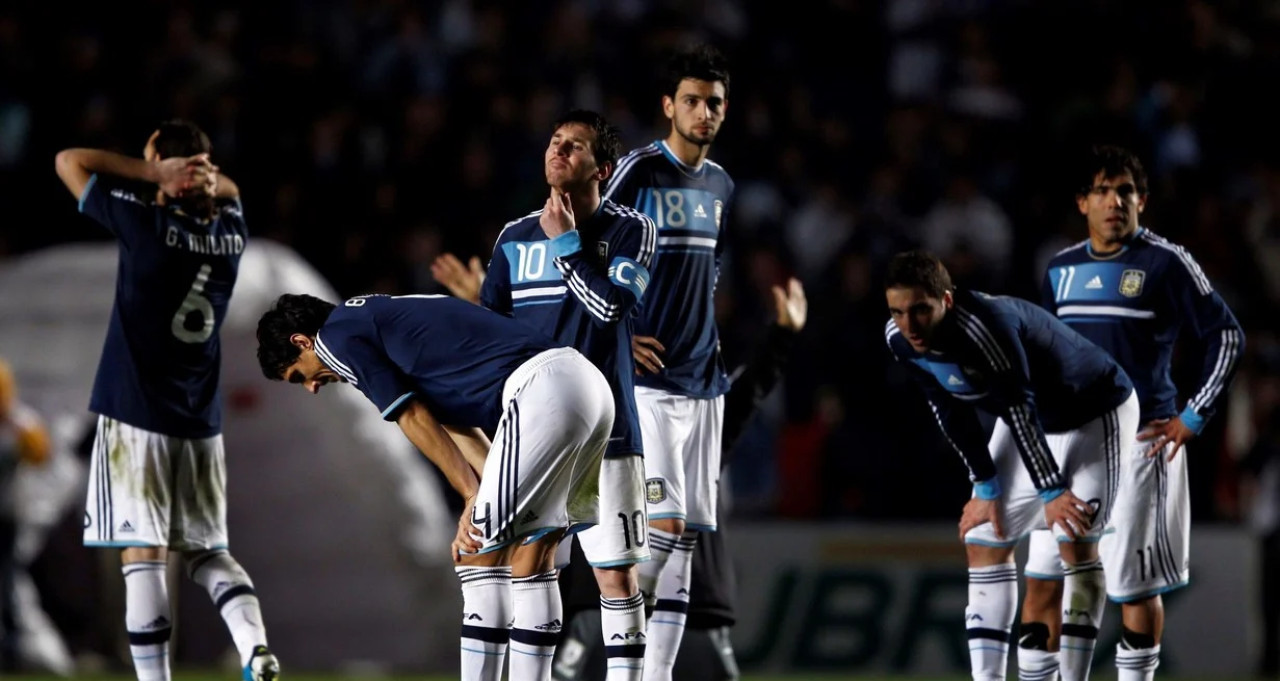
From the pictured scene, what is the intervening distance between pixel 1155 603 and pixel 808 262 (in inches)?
294

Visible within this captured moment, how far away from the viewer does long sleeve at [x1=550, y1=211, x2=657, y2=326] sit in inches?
260

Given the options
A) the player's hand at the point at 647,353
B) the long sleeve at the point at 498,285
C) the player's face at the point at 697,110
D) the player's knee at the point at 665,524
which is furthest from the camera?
the player's face at the point at 697,110

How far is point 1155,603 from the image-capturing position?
7.86m

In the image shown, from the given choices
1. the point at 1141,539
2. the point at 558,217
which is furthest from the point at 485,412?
the point at 1141,539

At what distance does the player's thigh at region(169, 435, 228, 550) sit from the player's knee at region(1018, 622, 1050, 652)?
357cm

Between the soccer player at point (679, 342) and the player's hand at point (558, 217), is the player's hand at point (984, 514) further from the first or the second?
the player's hand at point (558, 217)

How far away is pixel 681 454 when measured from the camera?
766cm

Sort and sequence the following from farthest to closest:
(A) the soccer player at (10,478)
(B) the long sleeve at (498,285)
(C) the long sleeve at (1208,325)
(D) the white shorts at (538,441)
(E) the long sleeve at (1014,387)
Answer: (A) the soccer player at (10,478) < (C) the long sleeve at (1208,325) < (E) the long sleeve at (1014,387) < (B) the long sleeve at (498,285) < (D) the white shorts at (538,441)

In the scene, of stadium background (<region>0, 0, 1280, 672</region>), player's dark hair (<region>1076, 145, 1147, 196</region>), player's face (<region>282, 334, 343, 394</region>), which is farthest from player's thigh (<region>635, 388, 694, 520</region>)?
stadium background (<region>0, 0, 1280, 672</region>)

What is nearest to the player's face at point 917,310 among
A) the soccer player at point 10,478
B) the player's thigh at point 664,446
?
the player's thigh at point 664,446

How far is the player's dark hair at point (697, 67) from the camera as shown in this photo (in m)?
7.82

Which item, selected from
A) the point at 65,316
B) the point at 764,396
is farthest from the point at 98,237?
the point at 764,396

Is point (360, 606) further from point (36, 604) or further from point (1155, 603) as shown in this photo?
point (1155, 603)

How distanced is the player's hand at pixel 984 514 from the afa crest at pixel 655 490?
1368mm
